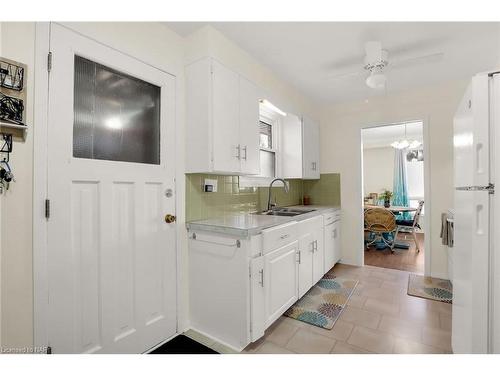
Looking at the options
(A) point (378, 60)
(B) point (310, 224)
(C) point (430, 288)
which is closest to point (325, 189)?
(B) point (310, 224)

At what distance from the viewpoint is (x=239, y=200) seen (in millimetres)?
2441

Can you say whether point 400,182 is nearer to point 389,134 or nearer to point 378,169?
point 378,169

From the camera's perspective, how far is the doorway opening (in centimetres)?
389

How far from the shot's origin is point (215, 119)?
181cm

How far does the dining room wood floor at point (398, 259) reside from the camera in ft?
11.0

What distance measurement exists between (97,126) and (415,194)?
726 centimetres

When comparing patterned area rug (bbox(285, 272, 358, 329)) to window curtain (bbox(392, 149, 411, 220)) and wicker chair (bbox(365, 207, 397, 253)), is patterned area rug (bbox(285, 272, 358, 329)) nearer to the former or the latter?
wicker chair (bbox(365, 207, 397, 253))

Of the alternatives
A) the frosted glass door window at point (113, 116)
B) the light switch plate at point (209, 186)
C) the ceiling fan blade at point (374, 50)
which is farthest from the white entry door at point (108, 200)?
the ceiling fan blade at point (374, 50)

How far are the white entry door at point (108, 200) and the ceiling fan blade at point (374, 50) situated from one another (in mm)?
1693

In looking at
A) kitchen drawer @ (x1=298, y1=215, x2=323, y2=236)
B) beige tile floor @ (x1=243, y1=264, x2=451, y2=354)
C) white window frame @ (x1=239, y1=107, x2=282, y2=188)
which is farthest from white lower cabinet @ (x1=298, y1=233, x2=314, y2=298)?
white window frame @ (x1=239, y1=107, x2=282, y2=188)

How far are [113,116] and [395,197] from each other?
6782mm

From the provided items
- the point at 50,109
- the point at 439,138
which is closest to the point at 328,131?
the point at 439,138

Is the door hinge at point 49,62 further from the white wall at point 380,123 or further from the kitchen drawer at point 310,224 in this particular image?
the white wall at point 380,123

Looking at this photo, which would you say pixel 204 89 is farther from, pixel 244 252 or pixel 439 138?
pixel 439 138
